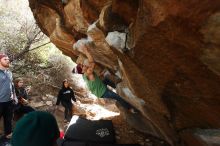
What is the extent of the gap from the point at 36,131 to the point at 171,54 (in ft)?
6.72

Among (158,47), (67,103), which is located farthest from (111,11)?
(67,103)

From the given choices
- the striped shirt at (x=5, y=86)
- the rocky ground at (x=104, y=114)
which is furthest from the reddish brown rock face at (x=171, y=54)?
the striped shirt at (x=5, y=86)

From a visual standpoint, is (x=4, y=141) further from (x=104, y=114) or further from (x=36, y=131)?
(x=36, y=131)

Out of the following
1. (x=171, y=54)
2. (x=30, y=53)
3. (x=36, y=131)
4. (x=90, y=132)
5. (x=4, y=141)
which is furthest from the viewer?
(x=30, y=53)

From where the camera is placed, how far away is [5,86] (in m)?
6.49

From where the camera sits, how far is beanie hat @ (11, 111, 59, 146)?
6.39ft

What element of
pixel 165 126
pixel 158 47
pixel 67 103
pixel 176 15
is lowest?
pixel 67 103

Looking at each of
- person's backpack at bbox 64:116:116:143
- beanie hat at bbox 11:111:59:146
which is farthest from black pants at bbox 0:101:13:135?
beanie hat at bbox 11:111:59:146

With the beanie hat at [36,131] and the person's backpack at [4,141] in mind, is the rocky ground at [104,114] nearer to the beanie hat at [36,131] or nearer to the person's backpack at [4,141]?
the person's backpack at [4,141]

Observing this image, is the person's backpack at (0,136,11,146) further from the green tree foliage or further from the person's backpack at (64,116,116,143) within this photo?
the green tree foliage

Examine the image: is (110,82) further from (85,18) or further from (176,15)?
(176,15)

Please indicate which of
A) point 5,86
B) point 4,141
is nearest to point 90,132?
point 4,141

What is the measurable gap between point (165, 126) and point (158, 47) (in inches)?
91.6

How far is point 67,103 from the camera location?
979 cm
